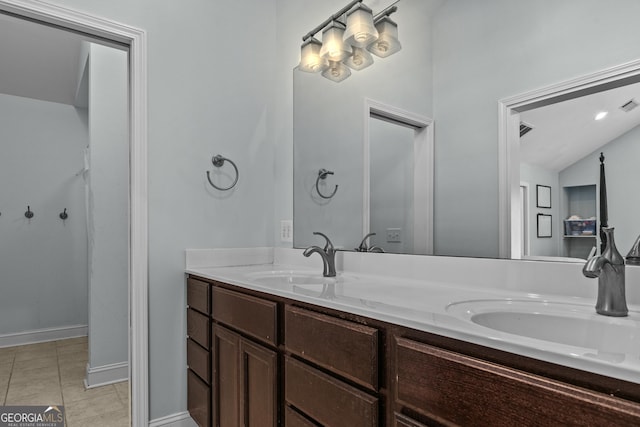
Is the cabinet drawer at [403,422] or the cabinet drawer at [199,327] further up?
the cabinet drawer at [403,422]

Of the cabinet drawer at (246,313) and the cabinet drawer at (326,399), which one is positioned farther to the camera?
the cabinet drawer at (246,313)

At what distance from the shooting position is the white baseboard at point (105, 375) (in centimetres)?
257

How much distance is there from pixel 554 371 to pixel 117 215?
2.78 metres

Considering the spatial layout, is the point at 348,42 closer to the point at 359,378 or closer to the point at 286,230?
the point at 286,230

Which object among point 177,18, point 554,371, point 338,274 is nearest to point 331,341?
point 554,371

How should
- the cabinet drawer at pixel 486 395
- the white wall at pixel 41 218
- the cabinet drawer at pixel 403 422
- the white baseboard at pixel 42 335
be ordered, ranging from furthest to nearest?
the white wall at pixel 41 218 < the white baseboard at pixel 42 335 < the cabinet drawer at pixel 403 422 < the cabinet drawer at pixel 486 395

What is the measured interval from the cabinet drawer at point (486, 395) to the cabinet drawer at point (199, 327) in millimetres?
1120

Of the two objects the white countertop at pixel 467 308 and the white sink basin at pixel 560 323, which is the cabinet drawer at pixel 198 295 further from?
the white sink basin at pixel 560 323

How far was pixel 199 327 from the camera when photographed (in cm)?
183

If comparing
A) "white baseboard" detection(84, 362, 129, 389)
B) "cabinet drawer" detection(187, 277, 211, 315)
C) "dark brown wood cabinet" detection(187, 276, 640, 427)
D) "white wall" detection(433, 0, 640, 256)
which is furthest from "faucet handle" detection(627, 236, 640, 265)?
"white baseboard" detection(84, 362, 129, 389)

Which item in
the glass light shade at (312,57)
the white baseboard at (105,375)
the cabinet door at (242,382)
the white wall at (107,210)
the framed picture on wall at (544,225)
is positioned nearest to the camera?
the framed picture on wall at (544,225)

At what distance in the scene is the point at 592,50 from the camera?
110 cm

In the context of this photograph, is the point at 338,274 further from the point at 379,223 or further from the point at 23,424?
the point at 23,424
